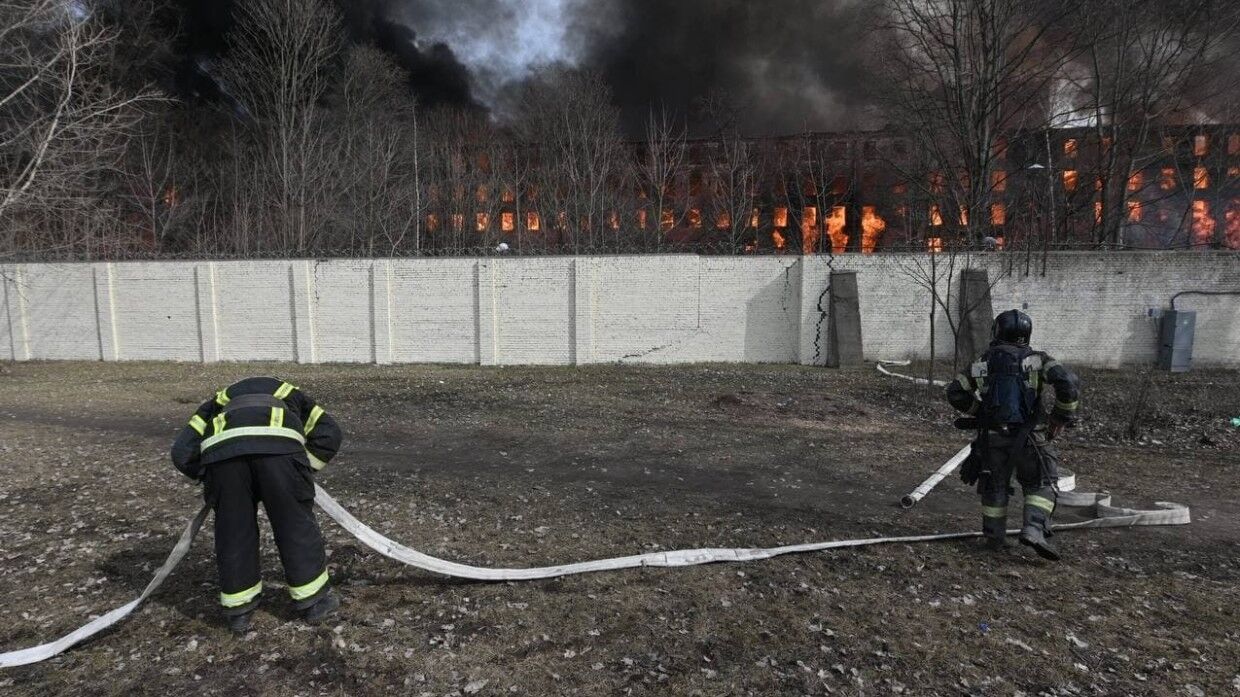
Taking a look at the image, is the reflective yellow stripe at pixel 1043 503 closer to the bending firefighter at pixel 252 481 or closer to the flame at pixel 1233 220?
the bending firefighter at pixel 252 481

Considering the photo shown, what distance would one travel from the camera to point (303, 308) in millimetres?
19875

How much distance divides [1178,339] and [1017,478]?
1775 centimetres

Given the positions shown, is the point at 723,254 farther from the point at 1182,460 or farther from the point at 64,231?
the point at 64,231

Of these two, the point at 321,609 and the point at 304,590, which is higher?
the point at 304,590

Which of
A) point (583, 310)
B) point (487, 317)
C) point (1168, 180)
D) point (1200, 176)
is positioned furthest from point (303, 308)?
point (1168, 180)

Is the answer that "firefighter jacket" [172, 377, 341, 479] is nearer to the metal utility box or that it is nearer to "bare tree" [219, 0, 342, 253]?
the metal utility box

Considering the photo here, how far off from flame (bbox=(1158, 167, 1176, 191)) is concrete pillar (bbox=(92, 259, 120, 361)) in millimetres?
43903

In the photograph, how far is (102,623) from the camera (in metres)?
3.55

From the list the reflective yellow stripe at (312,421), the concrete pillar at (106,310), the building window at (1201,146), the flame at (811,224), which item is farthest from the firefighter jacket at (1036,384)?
the building window at (1201,146)

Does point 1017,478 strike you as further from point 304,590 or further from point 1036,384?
point 304,590

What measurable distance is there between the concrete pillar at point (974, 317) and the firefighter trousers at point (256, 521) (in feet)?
60.0

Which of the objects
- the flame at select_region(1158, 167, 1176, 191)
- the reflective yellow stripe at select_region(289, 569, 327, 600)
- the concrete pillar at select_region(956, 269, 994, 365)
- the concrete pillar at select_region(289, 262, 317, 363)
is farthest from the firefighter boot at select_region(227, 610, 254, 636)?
the flame at select_region(1158, 167, 1176, 191)

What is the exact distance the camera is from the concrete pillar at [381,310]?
766 inches

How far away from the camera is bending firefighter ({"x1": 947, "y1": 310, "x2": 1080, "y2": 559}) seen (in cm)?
476
